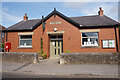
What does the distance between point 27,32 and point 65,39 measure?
4909mm

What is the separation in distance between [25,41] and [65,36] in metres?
5.27

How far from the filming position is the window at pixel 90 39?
31.8ft

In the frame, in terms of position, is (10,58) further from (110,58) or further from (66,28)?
(110,58)

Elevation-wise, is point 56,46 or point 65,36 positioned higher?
point 65,36

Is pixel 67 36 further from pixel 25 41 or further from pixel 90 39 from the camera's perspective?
pixel 25 41

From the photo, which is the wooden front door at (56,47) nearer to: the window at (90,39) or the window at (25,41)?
the window at (90,39)

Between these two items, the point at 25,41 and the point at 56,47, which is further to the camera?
the point at 25,41

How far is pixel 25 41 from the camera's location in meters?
11.0

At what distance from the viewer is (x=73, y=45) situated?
9.70 m

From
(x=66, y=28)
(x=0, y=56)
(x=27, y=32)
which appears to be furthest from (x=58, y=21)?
(x=0, y=56)

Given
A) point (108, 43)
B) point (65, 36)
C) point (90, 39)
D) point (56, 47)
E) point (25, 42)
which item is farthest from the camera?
point (25, 42)

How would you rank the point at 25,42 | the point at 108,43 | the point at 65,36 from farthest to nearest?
the point at 25,42
the point at 65,36
the point at 108,43

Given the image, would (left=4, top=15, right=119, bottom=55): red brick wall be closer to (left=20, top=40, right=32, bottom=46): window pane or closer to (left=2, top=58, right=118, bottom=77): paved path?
(left=20, top=40, right=32, bottom=46): window pane

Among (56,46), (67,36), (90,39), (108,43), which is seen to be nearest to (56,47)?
(56,46)
